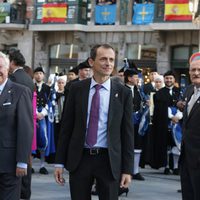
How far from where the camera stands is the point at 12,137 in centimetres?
674

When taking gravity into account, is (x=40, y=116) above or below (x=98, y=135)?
below

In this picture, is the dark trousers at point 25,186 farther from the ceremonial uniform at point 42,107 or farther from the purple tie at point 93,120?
the ceremonial uniform at point 42,107

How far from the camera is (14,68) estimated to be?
934 centimetres

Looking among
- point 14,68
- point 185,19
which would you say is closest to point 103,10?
point 185,19

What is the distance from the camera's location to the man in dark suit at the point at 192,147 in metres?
6.98

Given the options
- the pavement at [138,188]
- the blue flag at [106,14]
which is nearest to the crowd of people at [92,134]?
the pavement at [138,188]

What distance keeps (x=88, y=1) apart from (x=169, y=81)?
20573 mm

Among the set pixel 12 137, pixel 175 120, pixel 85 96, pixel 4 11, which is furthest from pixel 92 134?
pixel 4 11

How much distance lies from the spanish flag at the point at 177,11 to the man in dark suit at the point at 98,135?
23.7m

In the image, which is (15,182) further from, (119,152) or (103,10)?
(103,10)

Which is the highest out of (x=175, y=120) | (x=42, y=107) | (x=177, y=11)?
(x=177, y=11)

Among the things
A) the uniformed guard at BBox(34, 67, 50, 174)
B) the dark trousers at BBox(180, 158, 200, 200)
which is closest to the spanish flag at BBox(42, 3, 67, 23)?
the uniformed guard at BBox(34, 67, 50, 174)

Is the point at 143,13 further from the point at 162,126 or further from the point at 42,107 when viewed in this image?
the point at 42,107

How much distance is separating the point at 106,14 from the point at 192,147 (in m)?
26.1
